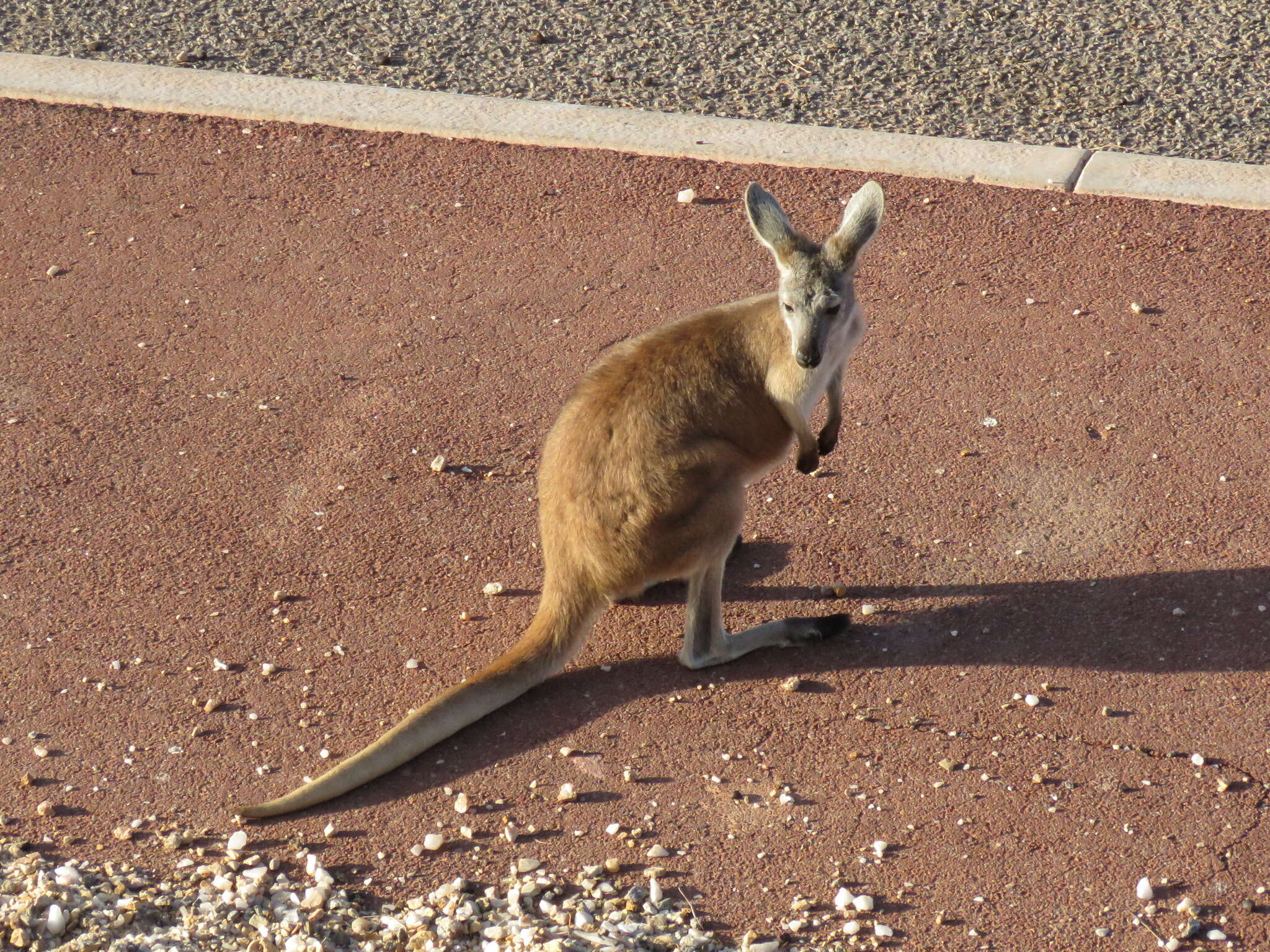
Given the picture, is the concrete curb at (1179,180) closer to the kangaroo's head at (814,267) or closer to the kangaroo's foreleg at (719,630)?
the kangaroo's head at (814,267)

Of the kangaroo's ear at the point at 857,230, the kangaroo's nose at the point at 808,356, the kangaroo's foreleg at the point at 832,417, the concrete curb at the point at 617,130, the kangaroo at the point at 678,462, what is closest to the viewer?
the kangaroo at the point at 678,462

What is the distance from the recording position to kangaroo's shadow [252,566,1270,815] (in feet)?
14.1

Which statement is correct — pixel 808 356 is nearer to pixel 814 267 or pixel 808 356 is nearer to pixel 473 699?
pixel 814 267

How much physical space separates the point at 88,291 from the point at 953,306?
356 centimetres

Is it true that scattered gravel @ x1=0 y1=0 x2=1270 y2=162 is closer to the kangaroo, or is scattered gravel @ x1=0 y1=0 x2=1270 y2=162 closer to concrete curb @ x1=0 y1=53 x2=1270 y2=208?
concrete curb @ x1=0 y1=53 x2=1270 y2=208

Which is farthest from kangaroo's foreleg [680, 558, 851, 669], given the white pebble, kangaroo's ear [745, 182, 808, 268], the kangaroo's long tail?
the white pebble

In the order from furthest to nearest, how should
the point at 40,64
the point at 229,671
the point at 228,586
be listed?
the point at 40,64 < the point at 228,586 < the point at 229,671

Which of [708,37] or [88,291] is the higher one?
[708,37]

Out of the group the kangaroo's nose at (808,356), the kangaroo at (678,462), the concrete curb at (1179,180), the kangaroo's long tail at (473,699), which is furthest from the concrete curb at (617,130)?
the kangaroo's long tail at (473,699)

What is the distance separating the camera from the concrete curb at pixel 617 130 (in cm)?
641

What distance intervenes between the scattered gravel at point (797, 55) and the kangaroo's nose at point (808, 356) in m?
3.02

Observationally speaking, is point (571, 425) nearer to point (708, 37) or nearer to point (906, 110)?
point (906, 110)

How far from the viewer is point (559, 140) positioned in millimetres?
6836

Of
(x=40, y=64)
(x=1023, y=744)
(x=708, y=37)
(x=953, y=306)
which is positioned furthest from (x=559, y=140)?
(x=1023, y=744)
